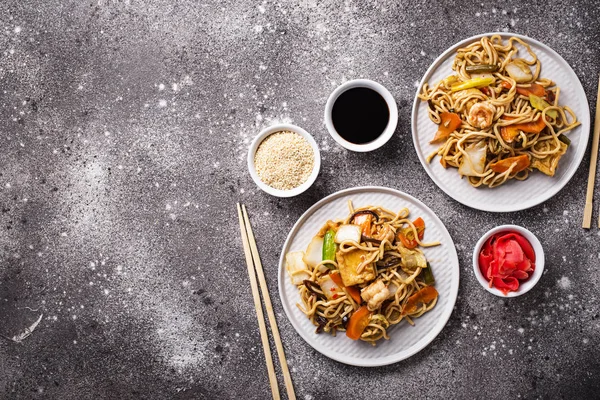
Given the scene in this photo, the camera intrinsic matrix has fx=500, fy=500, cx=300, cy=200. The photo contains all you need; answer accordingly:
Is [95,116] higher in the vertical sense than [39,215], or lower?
higher

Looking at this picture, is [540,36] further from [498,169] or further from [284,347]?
[284,347]

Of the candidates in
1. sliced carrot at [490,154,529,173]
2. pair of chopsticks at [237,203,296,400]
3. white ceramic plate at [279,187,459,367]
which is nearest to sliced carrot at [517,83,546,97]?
sliced carrot at [490,154,529,173]

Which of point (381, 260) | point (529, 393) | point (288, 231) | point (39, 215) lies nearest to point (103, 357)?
point (39, 215)

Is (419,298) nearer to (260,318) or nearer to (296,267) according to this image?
(296,267)

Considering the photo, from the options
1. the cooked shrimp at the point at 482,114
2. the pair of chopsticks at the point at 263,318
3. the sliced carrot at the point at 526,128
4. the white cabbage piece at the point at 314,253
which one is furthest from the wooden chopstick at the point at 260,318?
the sliced carrot at the point at 526,128

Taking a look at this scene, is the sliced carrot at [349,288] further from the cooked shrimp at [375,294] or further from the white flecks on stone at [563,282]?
the white flecks on stone at [563,282]

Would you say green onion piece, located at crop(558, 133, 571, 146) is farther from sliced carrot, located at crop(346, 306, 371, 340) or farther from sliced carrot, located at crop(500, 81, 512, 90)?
sliced carrot, located at crop(346, 306, 371, 340)

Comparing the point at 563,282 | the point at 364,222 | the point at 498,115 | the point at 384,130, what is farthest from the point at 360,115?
the point at 563,282
